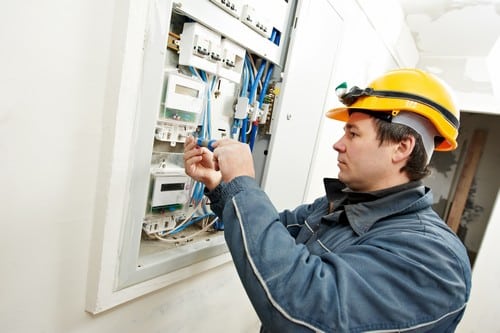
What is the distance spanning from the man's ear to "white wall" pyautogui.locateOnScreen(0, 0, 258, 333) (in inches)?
25.9

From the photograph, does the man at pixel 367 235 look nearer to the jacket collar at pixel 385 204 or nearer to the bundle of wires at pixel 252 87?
the jacket collar at pixel 385 204

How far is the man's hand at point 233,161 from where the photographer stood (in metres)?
0.63

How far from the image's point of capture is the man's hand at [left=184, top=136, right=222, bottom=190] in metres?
0.78

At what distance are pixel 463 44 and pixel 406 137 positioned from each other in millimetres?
2636

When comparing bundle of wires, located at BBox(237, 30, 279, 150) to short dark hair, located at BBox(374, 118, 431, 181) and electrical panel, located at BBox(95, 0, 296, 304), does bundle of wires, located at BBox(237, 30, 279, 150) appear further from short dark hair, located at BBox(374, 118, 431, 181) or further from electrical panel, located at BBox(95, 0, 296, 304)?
short dark hair, located at BBox(374, 118, 431, 181)

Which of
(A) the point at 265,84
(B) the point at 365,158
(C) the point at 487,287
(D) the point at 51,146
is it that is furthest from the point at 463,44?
(D) the point at 51,146

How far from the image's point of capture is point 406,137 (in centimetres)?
70

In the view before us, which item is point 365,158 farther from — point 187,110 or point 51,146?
point 51,146

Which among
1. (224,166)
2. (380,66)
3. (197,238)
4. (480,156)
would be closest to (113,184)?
(224,166)

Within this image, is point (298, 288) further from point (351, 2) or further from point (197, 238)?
point (351, 2)

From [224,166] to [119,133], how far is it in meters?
0.23

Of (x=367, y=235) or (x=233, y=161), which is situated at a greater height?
(x=233, y=161)

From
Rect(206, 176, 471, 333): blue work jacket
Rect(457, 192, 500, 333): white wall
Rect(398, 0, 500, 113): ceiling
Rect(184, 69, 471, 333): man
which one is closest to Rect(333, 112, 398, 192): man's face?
Rect(184, 69, 471, 333): man

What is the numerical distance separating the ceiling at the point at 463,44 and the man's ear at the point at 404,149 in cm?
195
